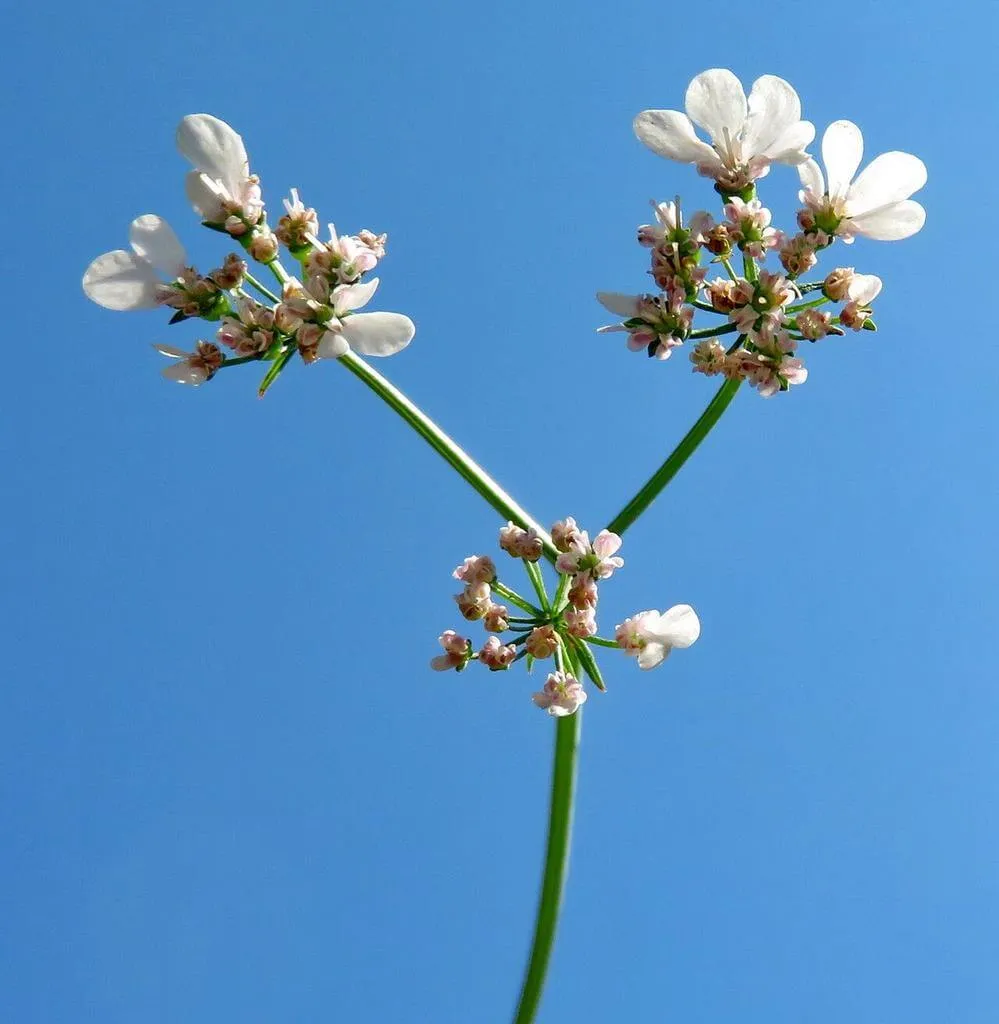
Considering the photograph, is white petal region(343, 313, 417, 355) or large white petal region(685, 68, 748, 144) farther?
large white petal region(685, 68, 748, 144)

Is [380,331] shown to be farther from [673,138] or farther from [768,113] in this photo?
[768,113]

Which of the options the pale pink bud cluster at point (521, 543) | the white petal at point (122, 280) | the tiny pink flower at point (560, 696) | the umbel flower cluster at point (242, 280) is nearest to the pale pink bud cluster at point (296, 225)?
the umbel flower cluster at point (242, 280)

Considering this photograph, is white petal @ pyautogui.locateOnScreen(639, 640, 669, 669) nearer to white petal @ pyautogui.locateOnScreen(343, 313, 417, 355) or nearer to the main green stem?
the main green stem

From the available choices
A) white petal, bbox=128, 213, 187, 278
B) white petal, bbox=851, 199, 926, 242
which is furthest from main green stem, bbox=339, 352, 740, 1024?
white petal, bbox=851, 199, 926, 242

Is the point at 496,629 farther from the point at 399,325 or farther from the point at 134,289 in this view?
the point at 134,289

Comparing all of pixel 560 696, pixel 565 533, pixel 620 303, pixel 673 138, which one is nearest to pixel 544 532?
pixel 565 533

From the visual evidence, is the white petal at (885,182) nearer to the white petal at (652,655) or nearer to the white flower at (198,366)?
the white petal at (652,655)
